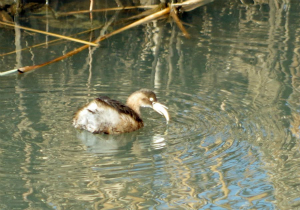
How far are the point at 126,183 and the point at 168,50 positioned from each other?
5.01 m

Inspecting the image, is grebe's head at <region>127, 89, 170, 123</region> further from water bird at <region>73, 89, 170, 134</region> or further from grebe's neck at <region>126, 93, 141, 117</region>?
water bird at <region>73, 89, 170, 134</region>

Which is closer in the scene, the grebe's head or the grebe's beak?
the grebe's beak

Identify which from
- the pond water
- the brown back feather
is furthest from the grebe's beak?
the brown back feather

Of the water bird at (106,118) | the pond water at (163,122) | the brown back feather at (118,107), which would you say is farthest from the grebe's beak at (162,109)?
the brown back feather at (118,107)

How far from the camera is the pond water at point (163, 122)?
210 inches

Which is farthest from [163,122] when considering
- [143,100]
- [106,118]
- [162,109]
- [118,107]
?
[106,118]

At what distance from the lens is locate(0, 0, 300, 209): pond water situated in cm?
533

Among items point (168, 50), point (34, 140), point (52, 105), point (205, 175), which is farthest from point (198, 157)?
point (168, 50)

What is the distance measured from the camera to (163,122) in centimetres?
727

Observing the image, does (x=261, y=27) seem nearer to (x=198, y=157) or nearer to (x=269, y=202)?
(x=198, y=157)

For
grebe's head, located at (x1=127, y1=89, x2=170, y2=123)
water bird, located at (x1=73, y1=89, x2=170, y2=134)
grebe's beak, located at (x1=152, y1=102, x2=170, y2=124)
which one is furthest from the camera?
grebe's head, located at (x1=127, y1=89, x2=170, y2=123)

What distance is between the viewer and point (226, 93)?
8.07m

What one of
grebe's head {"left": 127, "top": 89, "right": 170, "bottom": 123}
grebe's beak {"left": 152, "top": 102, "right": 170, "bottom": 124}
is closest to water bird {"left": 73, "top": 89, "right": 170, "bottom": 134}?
grebe's beak {"left": 152, "top": 102, "right": 170, "bottom": 124}

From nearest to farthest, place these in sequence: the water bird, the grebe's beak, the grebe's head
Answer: the water bird, the grebe's beak, the grebe's head
